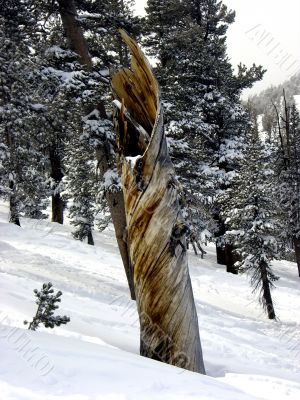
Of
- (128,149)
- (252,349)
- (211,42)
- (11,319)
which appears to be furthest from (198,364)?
(211,42)

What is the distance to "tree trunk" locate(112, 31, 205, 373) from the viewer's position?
13.0ft

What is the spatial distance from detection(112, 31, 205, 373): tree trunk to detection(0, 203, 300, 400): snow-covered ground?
36 cm

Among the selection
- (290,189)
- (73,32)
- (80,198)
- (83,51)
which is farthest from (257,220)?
(80,198)

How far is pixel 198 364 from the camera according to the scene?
4.27 metres

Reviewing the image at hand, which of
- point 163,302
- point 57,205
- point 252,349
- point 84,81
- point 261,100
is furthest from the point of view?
point 261,100

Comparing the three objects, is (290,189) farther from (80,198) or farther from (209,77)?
(80,198)

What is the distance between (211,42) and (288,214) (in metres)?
10.6

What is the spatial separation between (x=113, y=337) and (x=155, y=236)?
361 centimetres

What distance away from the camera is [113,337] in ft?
22.7

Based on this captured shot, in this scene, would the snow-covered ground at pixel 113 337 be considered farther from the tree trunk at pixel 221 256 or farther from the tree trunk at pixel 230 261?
the tree trunk at pixel 221 256

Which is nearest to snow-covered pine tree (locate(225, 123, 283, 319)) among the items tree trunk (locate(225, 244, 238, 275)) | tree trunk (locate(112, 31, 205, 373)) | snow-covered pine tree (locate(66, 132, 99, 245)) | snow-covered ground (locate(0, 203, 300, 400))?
snow-covered ground (locate(0, 203, 300, 400))

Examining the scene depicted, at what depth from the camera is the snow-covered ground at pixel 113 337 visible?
122 inches

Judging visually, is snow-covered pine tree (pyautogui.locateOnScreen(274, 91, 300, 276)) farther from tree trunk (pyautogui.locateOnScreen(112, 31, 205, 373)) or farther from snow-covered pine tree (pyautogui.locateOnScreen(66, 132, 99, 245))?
tree trunk (pyautogui.locateOnScreen(112, 31, 205, 373))

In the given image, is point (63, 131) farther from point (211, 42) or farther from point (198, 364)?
point (211, 42)
